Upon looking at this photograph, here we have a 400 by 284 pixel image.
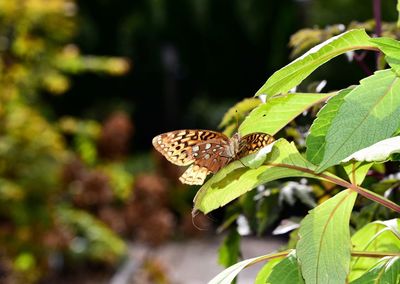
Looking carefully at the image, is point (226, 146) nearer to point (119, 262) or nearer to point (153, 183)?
Answer: point (153, 183)

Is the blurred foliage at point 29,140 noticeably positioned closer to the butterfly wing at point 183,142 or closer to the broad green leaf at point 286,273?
the butterfly wing at point 183,142

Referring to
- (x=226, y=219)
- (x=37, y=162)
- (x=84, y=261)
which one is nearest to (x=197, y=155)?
(x=226, y=219)

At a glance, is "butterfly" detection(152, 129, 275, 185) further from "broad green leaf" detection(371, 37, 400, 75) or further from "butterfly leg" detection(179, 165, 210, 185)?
"broad green leaf" detection(371, 37, 400, 75)

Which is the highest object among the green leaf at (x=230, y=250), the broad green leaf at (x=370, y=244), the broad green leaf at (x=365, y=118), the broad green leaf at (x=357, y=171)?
the broad green leaf at (x=365, y=118)

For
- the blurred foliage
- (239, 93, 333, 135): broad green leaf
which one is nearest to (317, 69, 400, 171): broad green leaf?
(239, 93, 333, 135): broad green leaf

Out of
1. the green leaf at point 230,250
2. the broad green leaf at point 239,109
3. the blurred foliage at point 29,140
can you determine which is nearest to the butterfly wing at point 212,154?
the broad green leaf at point 239,109
